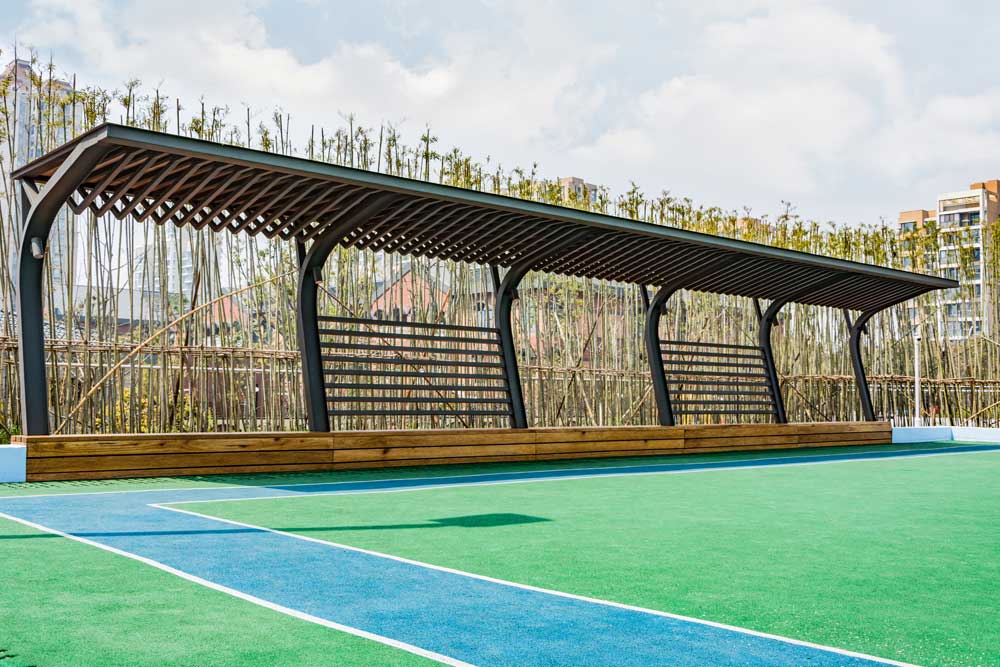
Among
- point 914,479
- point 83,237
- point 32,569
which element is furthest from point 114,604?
point 914,479

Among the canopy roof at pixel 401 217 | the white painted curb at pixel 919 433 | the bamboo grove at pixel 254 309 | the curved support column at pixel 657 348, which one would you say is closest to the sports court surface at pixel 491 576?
the bamboo grove at pixel 254 309

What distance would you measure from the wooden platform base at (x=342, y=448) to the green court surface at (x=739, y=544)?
1583mm

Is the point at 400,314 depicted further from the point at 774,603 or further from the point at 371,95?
the point at 774,603

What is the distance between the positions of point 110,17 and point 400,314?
404cm

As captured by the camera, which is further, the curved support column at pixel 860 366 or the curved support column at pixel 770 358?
A: the curved support column at pixel 860 366

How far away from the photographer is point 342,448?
782 cm

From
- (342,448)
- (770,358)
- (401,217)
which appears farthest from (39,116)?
(770,358)

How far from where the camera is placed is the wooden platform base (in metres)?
6.46

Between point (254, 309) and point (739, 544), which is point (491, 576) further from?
point (254, 309)

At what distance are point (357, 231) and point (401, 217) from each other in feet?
1.49

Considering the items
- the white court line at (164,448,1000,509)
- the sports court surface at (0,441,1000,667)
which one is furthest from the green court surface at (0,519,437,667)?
the white court line at (164,448,1000,509)

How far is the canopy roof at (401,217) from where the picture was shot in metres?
6.03

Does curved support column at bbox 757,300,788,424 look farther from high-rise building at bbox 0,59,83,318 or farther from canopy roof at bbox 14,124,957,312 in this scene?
high-rise building at bbox 0,59,83,318

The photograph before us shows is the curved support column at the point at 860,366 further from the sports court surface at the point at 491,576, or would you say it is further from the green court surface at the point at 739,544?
the sports court surface at the point at 491,576
